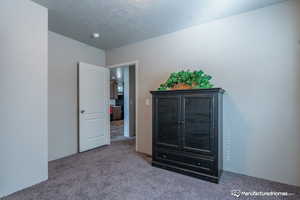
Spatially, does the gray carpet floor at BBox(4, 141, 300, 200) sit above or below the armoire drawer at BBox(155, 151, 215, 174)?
below

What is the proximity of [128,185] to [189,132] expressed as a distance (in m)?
1.12

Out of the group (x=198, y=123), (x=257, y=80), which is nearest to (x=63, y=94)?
(x=198, y=123)

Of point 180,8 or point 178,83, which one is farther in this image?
point 178,83

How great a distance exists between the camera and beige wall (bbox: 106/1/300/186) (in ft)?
6.60

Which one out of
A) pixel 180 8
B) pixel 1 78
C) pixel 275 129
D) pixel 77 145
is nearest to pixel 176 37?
pixel 180 8

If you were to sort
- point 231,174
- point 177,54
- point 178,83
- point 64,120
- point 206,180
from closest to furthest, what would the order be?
point 206,180
point 231,174
point 178,83
point 177,54
point 64,120

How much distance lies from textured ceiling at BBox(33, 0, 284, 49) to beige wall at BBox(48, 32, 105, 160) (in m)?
0.31

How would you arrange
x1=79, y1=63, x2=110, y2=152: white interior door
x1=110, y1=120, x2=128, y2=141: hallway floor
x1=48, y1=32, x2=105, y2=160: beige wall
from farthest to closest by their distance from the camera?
x1=110, y1=120, x2=128, y2=141: hallway floor < x1=79, y1=63, x2=110, y2=152: white interior door < x1=48, y1=32, x2=105, y2=160: beige wall

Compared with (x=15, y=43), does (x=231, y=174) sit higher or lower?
lower

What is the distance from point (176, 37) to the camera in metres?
2.91

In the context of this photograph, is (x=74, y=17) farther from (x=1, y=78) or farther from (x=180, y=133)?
(x=180, y=133)

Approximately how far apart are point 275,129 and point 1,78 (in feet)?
11.5

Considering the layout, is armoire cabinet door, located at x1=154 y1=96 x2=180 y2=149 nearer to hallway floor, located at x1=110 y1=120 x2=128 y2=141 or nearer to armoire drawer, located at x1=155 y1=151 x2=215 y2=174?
armoire drawer, located at x1=155 y1=151 x2=215 y2=174

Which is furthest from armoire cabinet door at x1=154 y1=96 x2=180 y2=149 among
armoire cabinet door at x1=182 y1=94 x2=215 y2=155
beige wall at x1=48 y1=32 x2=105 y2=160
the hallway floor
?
the hallway floor
